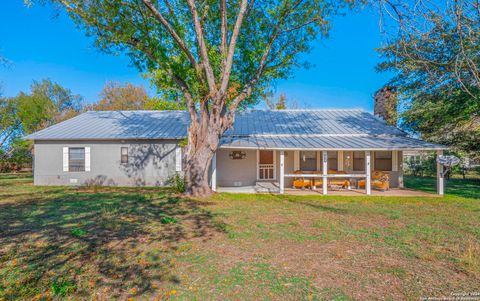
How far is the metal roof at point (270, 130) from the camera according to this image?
38.7 ft

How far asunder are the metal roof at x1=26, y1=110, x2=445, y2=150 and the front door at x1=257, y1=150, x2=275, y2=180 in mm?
932

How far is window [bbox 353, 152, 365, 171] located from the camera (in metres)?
13.4

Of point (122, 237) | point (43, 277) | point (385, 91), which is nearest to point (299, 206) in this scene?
point (122, 237)

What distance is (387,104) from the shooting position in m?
15.4

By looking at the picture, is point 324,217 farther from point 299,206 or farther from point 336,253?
point 336,253

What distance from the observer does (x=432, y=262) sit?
4.18 m

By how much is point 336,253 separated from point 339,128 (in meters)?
10.8

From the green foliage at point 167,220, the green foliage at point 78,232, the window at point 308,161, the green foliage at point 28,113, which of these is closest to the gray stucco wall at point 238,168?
the window at point 308,161

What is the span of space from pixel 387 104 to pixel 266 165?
27.1ft

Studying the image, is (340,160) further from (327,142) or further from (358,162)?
(327,142)

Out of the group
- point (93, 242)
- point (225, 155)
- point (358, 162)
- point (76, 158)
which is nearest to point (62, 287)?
point (93, 242)

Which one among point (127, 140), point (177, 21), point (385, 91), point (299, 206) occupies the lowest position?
point (299, 206)

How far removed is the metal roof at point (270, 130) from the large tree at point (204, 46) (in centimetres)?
181

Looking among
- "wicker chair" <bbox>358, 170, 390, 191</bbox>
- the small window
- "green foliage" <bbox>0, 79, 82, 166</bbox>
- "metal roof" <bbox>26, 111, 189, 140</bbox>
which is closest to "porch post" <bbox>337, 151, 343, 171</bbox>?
"wicker chair" <bbox>358, 170, 390, 191</bbox>
